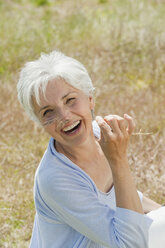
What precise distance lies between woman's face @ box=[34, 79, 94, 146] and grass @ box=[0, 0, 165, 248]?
84 cm

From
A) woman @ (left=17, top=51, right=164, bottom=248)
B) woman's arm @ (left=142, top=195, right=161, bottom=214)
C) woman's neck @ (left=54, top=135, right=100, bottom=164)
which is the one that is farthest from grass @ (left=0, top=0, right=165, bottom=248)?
woman @ (left=17, top=51, right=164, bottom=248)

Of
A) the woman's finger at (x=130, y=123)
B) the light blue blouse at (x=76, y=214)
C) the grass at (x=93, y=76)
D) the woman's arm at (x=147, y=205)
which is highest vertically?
the woman's finger at (x=130, y=123)

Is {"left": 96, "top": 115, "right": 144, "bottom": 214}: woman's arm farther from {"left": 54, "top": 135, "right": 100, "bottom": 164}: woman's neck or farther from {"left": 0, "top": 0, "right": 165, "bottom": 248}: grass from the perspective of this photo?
{"left": 0, "top": 0, "right": 165, "bottom": 248}: grass

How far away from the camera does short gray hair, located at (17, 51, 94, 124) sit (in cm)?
166

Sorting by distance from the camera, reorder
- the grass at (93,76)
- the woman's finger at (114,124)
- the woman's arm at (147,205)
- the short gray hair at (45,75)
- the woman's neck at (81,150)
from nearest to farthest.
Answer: the woman's finger at (114,124)
the short gray hair at (45,75)
the woman's neck at (81,150)
the woman's arm at (147,205)
the grass at (93,76)

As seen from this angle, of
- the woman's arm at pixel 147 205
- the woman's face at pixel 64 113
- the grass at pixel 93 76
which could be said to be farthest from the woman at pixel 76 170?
the grass at pixel 93 76

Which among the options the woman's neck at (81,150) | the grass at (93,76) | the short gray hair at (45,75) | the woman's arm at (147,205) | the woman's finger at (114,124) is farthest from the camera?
the grass at (93,76)

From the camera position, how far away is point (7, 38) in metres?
4.82

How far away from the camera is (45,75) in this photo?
1.67m

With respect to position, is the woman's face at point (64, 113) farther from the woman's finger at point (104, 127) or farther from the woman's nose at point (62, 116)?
the woman's finger at point (104, 127)

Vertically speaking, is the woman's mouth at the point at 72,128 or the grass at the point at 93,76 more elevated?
the woman's mouth at the point at 72,128

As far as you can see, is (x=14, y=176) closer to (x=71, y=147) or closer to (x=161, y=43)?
(x=71, y=147)

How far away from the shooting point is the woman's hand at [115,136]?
4.85 feet

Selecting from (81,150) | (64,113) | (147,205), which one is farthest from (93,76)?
(64,113)
